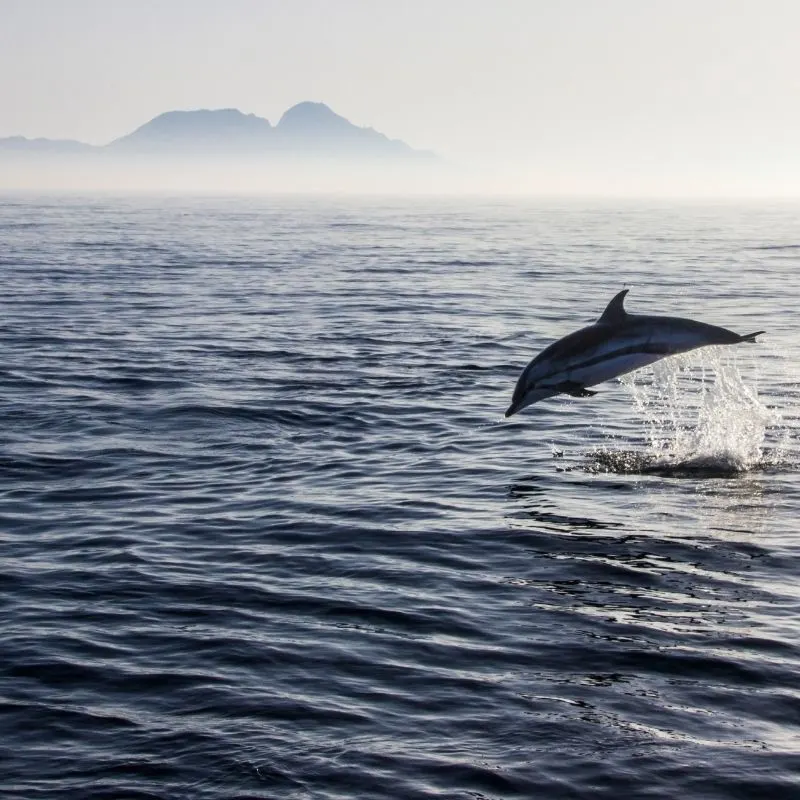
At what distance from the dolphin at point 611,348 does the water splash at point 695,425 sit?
2.69 metres

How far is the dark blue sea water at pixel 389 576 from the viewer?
30.1ft

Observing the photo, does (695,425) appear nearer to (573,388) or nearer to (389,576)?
(573,388)

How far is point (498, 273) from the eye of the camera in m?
60.1

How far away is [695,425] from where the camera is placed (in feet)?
72.3

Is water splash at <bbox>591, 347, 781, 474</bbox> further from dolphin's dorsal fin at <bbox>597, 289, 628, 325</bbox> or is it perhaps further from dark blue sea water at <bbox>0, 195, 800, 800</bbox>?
dolphin's dorsal fin at <bbox>597, 289, 628, 325</bbox>

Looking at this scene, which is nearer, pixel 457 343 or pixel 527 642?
pixel 527 642

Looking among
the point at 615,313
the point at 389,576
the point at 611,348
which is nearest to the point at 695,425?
the point at 615,313

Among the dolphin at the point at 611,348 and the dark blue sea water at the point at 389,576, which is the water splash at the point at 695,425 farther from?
the dolphin at the point at 611,348

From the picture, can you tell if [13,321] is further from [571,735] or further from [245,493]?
[571,735]

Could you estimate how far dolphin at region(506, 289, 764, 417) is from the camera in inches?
632

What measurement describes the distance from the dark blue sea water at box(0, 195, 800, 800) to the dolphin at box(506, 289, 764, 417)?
1.68 meters

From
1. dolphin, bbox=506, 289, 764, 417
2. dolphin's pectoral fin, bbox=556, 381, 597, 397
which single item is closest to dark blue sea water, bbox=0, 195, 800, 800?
dolphin's pectoral fin, bbox=556, 381, 597, 397

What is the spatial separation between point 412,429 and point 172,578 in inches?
367

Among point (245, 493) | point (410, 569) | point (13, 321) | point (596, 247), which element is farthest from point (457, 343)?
point (596, 247)
